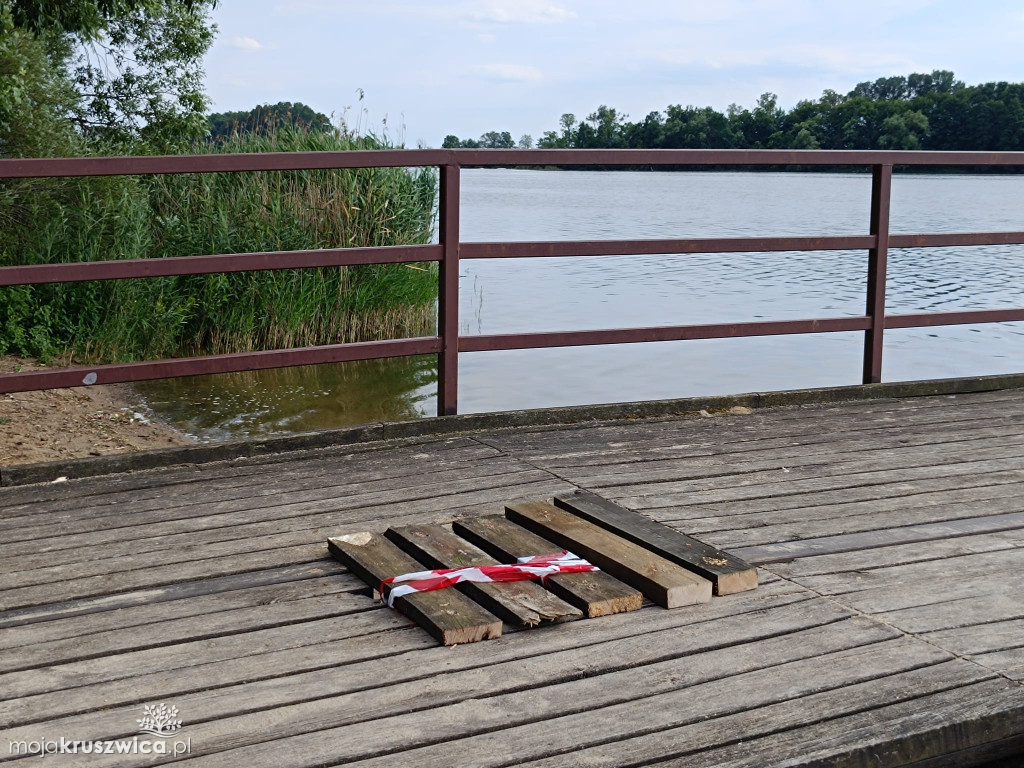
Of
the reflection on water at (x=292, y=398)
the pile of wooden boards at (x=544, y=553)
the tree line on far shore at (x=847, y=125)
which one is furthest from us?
the tree line on far shore at (x=847, y=125)

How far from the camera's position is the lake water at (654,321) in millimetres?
9547

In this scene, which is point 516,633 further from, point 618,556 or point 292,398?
point 292,398

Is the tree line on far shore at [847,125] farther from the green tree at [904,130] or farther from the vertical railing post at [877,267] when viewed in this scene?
the vertical railing post at [877,267]

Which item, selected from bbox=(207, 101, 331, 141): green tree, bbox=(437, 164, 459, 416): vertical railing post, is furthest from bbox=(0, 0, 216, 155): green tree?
bbox=(437, 164, 459, 416): vertical railing post

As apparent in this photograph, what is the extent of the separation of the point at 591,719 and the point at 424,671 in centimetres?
37

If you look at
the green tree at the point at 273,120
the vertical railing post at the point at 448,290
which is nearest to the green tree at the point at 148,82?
the green tree at the point at 273,120

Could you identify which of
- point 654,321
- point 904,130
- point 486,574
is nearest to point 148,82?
point 654,321

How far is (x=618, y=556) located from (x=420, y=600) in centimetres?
55

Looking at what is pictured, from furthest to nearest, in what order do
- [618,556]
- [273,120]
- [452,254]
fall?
[273,120] → [452,254] → [618,556]

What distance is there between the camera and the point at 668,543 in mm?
2824

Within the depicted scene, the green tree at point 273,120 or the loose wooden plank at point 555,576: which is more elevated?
the green tree at point 273,120

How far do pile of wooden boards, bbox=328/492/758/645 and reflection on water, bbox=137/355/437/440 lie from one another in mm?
5288

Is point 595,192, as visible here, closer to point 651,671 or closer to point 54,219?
point 54,219

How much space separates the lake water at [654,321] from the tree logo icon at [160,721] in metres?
6.36
